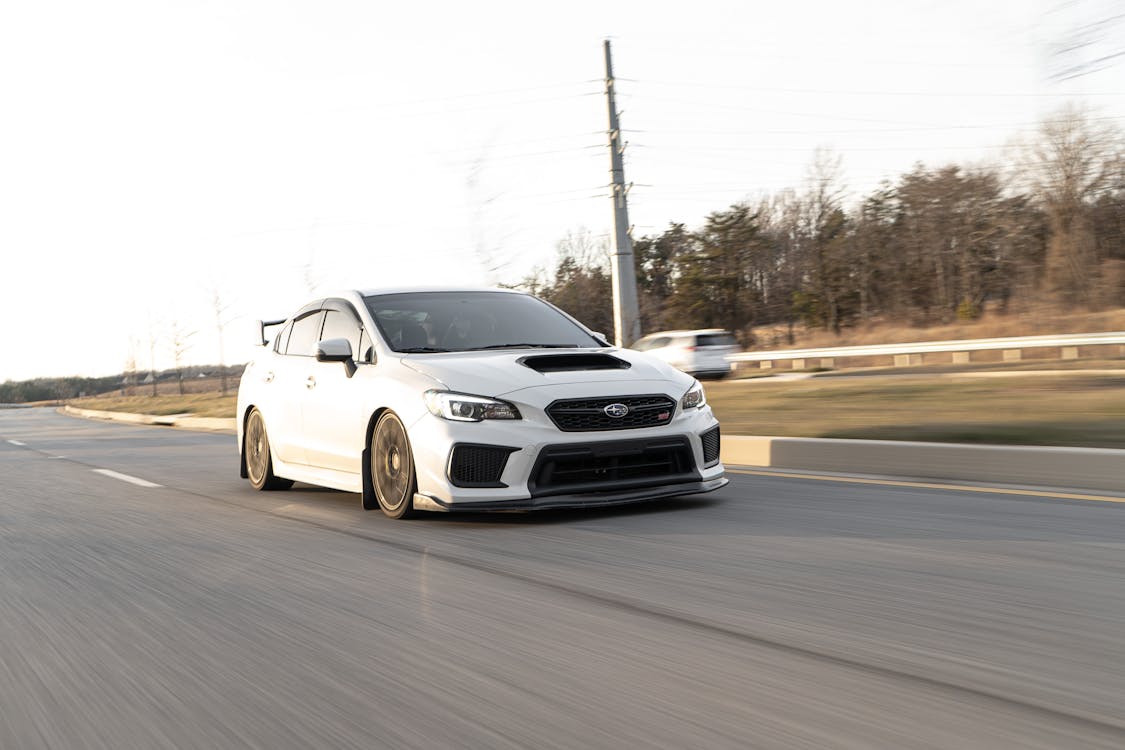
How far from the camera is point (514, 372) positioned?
747cm

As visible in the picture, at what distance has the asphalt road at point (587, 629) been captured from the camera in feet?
10.7

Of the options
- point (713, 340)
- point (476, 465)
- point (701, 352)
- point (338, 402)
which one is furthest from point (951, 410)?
point (713, 340)

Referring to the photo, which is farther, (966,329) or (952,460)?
(966,329)

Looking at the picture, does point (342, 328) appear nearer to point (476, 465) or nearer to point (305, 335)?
point (305, 335)

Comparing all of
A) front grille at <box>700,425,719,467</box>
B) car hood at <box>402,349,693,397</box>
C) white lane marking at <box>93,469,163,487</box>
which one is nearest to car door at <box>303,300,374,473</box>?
car hood at <box>402,349,693,397</box>

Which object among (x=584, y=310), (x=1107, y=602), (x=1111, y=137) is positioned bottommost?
(x=1107, y=602)

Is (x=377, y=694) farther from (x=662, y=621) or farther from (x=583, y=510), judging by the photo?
(x=583, y=510)

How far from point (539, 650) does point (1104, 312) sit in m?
35.2

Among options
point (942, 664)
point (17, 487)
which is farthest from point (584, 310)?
point (942, 664)

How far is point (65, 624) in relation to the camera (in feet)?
16.1

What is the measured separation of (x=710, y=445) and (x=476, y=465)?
165 centimetres

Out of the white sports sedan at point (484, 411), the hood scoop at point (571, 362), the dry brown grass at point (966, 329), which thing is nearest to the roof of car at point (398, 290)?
the white sports sedan at point (484, 411)

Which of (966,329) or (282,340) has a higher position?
(282,340)

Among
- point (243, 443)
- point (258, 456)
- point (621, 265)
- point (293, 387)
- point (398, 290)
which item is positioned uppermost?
point (621, 265)
